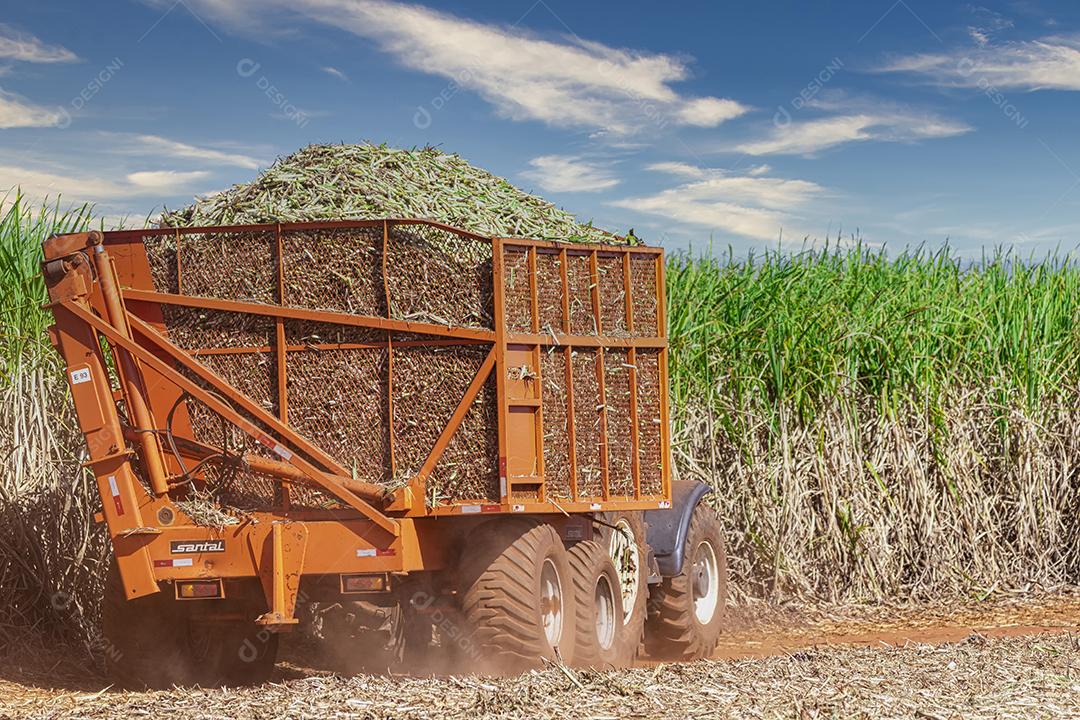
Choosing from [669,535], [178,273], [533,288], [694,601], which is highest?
[178,273]

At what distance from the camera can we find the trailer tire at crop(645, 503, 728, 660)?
9.78 metres

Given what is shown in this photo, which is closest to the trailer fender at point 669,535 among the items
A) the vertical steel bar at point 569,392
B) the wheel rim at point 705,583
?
the wheel rim at point 705,583

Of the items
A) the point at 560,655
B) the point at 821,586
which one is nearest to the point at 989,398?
the point at 821,586

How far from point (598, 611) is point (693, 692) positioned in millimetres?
2256

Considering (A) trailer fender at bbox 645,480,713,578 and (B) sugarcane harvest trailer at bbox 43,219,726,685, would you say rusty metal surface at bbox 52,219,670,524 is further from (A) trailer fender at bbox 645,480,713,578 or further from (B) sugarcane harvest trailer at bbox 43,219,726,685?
(A) trailer fender at bbox 645,480,713,578

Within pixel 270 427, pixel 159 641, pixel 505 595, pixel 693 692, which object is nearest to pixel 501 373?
pixel 505 595

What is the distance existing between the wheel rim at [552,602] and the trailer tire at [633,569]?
988 mm

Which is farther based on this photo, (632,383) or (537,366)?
(632,383)

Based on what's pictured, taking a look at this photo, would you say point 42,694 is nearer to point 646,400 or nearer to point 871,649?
point 646,400

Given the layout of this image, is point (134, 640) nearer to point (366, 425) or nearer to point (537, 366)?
point (366, 425)

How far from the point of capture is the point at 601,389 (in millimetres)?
7996

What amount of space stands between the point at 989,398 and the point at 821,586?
9.03 ft

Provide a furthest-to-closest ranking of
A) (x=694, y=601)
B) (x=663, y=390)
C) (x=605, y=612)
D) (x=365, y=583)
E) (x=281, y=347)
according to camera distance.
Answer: (x=694, y=601) → (x=605, y=612) → (x=663, y=390) → (x=281, y=347) → (x=365, y=583)

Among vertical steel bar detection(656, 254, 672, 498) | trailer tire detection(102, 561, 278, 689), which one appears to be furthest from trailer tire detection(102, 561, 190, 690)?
vertical steel bar detection(656, 254, 672, 498)
